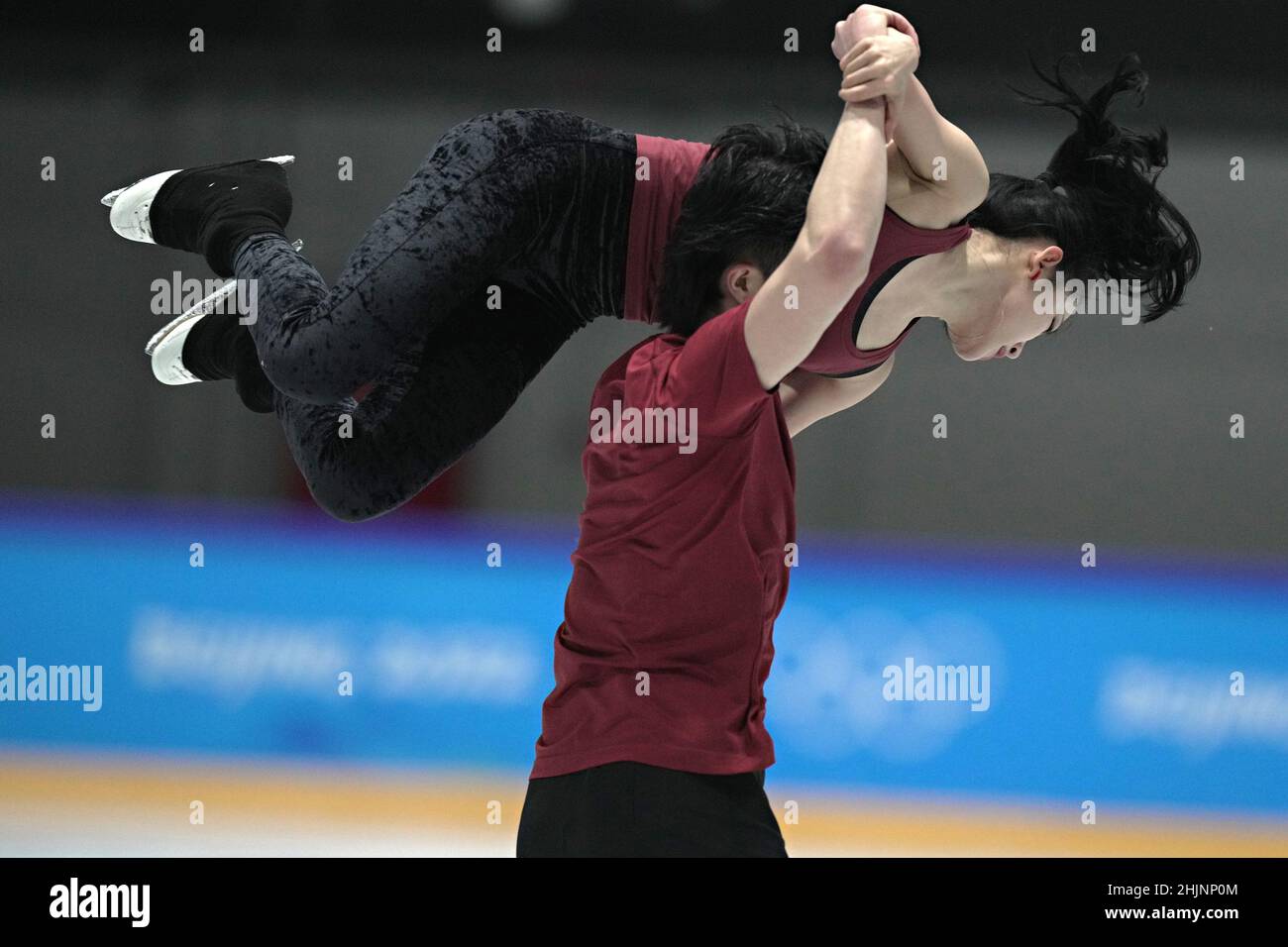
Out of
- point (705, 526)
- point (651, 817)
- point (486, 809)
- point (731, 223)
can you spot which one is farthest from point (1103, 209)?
point (486, 809)

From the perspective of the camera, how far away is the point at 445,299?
188cm

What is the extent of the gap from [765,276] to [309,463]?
0.75m

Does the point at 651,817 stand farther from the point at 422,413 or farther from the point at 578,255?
the point at 578,255

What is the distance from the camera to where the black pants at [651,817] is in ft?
4.74

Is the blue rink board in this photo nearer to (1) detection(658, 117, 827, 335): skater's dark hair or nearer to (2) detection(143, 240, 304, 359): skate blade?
(2) detection(143, 240, 304, 359): skate blade

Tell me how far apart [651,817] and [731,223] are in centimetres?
69

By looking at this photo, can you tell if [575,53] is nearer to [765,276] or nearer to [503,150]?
[503,150]

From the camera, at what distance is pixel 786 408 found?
2.09 m

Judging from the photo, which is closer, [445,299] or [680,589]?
[680,589]

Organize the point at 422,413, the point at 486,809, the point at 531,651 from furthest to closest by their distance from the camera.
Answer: the point at 531,651, the point at 486,809, the point at 422,413

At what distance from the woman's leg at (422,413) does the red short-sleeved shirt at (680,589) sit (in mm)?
472

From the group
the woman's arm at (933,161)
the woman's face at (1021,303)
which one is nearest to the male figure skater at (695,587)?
the woman's arm at (933,161)

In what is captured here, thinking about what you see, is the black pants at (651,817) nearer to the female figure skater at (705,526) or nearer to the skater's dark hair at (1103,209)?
the female figure skater at (705,526)

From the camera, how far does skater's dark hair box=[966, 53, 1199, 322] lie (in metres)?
2.04
